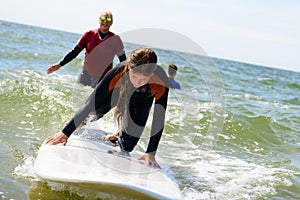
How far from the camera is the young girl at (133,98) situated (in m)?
3.42

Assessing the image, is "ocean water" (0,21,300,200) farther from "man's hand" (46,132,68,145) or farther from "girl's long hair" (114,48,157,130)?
"girl's long hair" (114,48,157,130)

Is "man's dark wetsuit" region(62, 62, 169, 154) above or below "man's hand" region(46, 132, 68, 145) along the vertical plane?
above

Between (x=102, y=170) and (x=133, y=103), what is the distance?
0.84 m

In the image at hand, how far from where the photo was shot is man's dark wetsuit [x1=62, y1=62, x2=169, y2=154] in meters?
3.69

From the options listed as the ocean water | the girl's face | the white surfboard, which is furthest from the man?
the girl's face

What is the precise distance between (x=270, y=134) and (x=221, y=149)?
2061 mm

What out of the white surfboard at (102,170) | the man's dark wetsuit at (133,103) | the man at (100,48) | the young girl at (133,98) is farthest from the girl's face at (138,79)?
the man at (100,48)

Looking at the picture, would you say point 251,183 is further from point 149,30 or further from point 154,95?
point 149,30

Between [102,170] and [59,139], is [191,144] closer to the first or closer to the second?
[59,139]

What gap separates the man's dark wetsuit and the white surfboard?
0.71ft

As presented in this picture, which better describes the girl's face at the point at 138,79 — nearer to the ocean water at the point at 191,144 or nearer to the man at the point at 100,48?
the ocean water at the point at 191,144

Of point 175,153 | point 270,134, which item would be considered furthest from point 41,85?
point 270,134

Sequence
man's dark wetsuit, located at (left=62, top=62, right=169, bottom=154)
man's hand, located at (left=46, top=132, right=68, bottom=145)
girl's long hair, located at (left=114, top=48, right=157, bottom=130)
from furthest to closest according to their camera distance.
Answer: man's hand, located at (left=46, top=132, right=68, bottom=145) < man's dark wetsuit, located at (left=62, top=62, right=169, bottom=154) < girl's long hair, located at (left=114, top=48, right=157, bottom=130)

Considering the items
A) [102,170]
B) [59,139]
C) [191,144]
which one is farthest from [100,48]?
[102,170]
